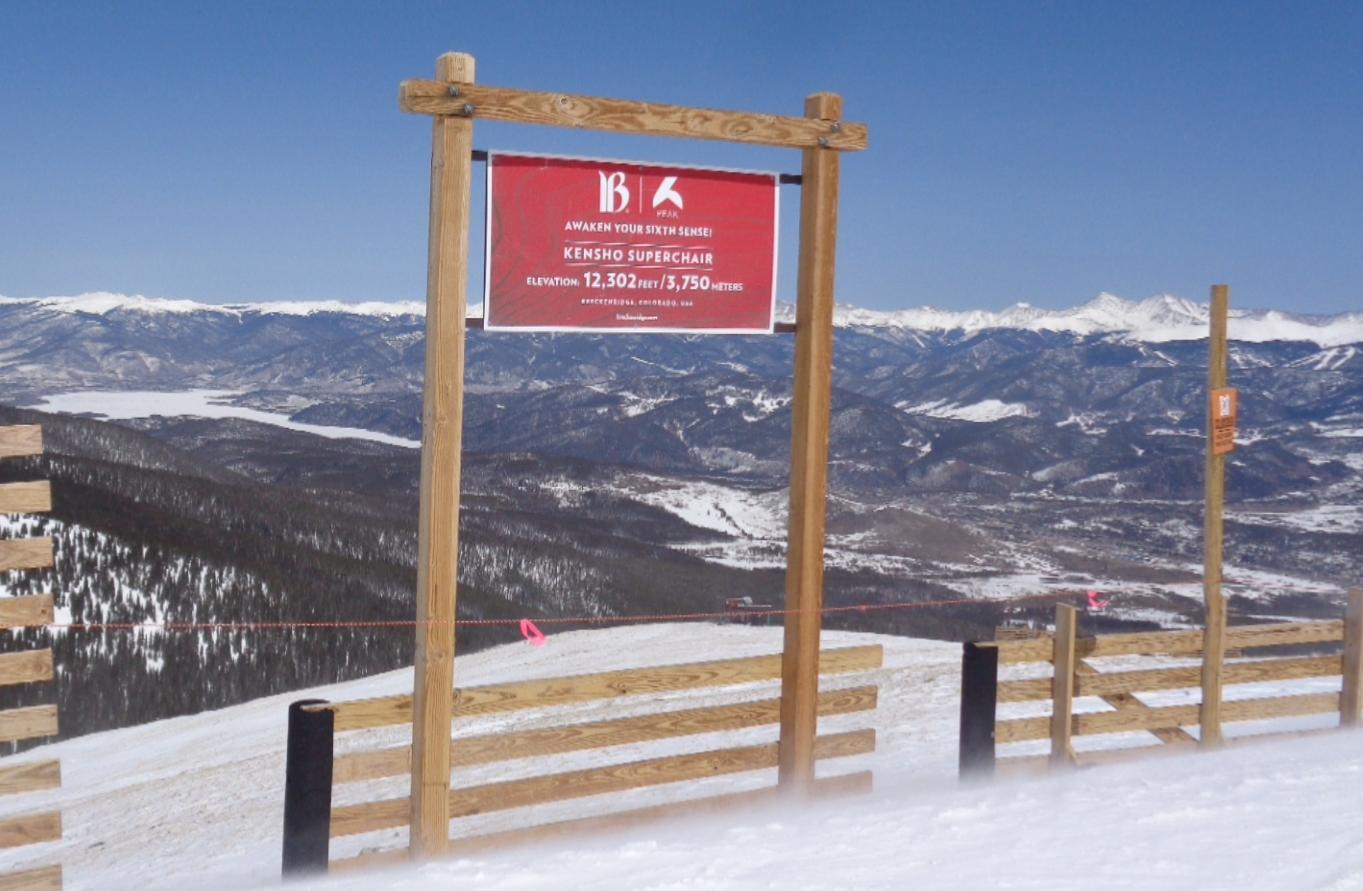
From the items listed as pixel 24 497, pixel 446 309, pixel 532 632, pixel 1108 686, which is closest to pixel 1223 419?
pixel 1108 686

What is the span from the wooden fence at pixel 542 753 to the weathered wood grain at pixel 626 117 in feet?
12.1

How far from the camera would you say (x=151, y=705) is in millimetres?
75750

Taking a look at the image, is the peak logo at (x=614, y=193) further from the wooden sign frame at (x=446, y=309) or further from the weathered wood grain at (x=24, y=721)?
the weathered wood grain at (x=24, y=721)

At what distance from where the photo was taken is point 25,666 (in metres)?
8.13

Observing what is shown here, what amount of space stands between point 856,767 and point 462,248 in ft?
24.0

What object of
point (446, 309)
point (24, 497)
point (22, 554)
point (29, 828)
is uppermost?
point (446, 309)

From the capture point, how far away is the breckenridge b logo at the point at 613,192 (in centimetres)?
888

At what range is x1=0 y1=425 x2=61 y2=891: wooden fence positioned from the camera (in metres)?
8.00

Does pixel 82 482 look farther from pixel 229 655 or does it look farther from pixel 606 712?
pixel 606 712

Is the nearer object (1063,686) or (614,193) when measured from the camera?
(614,193)

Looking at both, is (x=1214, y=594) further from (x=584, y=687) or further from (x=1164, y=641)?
(x=584, y=687)

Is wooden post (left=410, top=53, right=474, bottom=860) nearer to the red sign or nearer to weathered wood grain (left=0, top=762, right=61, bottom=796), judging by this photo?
the red sign

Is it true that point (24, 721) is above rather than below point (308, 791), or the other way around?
above

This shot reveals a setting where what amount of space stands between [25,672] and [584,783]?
3648 mm
